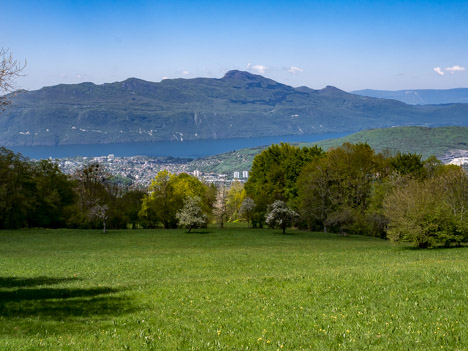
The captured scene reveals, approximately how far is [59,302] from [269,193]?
66.4 meters

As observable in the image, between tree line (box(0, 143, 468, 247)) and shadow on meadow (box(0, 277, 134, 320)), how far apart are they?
36.3 metres

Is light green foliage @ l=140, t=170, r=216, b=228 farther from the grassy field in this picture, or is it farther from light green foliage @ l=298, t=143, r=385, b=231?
the grassy field

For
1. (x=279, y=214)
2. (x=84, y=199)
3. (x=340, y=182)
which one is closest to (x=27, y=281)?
(x=279, y=214)

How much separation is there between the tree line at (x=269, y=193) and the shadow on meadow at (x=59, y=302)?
3631 cm

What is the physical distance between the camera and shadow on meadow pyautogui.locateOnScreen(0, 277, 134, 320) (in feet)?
52.0

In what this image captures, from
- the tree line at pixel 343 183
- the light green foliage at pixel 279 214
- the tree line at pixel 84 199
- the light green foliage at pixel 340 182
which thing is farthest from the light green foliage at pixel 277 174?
the light green foliage at pixel 279 214

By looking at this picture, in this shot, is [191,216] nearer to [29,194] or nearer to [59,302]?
[29,194]

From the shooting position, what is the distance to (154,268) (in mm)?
30938

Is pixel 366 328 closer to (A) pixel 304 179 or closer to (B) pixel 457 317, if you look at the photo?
(B) pixel 457 317

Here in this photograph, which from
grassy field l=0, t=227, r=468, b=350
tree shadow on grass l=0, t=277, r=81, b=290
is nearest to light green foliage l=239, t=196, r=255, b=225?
grassy field l=0, t=227, r=468, b=350

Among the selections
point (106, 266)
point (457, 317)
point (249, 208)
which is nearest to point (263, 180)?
point (249, 208)

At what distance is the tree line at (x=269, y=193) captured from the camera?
66.8 meters

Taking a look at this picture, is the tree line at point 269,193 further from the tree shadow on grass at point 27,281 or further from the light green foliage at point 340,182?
the tree shadow on grass at point 27,281

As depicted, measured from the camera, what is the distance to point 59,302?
696 inches
